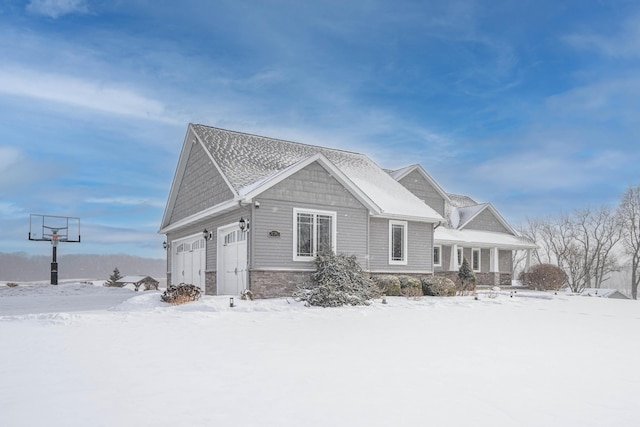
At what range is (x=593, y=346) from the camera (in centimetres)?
851

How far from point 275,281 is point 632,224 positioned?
38.2 m

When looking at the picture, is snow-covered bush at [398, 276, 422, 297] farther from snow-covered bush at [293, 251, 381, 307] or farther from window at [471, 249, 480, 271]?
window at [471, 249, 480, 271]

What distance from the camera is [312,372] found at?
5879 millimetres

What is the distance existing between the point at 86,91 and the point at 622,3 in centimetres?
1618

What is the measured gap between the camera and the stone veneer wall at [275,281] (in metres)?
15.7

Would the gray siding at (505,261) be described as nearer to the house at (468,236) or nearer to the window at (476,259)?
the house at (468,236)

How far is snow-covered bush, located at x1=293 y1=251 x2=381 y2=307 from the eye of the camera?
47.2 feet

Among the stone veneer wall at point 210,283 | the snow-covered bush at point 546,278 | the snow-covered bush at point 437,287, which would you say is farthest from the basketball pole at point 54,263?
the snow-covered bush at point 546,278

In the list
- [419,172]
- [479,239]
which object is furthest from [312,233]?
[479,239]

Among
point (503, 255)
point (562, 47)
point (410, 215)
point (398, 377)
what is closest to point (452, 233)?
point (503, 255)

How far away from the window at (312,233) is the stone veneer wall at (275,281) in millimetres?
616

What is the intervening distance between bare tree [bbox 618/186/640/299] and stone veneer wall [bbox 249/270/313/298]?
119ft

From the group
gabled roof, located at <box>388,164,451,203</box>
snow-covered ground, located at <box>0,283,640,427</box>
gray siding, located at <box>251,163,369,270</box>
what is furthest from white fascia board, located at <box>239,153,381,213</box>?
gabled roof, located at <box>388,164,451,203</box>

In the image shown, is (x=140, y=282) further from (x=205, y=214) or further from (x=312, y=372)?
(x=312, y=372)
